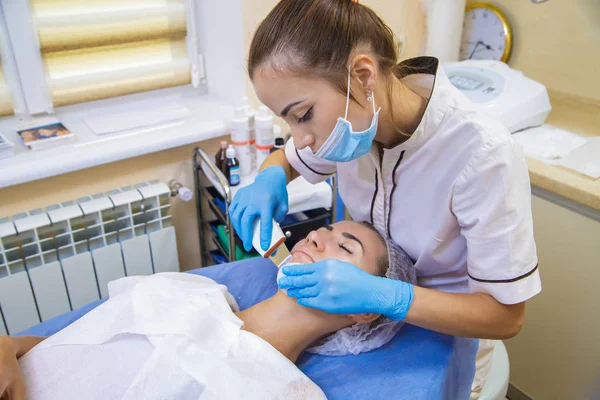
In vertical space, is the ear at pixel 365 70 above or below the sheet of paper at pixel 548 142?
above

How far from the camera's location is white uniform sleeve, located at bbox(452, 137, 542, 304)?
3.36ft

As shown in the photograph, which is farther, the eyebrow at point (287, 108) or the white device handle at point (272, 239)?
the white device handle at point (272, 239)

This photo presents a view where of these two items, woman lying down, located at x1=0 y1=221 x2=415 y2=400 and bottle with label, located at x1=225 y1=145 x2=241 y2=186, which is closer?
woman lying down, located at x1=0 y1=221 x2=415 y2=400

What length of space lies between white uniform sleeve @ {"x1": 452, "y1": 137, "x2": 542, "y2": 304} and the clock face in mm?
1407

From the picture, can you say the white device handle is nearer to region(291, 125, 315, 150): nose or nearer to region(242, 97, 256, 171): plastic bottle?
region(291, 125, 315, 150): nose

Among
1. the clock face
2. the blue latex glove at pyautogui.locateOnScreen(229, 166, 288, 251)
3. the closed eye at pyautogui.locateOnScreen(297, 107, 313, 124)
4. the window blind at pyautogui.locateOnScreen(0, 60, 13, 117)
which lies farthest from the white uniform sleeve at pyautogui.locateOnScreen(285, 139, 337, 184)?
the clock face

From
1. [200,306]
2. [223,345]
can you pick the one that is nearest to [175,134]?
[200,306]

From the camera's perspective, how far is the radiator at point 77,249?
165cm

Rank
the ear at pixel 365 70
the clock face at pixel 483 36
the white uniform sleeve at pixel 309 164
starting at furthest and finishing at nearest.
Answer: the clock face at pixel 483 36 → the white uniform sleeve at pixel 309 164 → the ear at pixel 365 70

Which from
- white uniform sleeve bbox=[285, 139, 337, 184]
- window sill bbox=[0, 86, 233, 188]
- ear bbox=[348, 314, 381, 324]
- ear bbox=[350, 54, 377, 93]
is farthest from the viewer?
window sill bbox=[0, 86, 233, 188]

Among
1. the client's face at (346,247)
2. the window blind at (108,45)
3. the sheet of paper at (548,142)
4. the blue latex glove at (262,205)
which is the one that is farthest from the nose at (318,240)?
the window blind at (108,45)

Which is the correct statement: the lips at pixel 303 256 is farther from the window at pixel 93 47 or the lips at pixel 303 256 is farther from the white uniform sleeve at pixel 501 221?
the window at pixel 93 47

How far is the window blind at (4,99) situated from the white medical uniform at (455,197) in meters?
1.27

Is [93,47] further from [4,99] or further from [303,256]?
[303,256]
